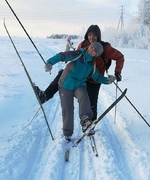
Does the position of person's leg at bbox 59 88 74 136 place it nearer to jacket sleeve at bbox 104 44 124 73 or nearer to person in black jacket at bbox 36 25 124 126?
person in black jacket at bbox 36 25 124 126

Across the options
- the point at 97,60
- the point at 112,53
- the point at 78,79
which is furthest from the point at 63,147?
the point at 112,53

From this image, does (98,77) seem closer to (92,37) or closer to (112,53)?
(112,53)

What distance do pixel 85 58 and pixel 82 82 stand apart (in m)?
0.45

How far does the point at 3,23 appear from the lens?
220 inches

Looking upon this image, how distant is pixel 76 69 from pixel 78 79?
198 mm

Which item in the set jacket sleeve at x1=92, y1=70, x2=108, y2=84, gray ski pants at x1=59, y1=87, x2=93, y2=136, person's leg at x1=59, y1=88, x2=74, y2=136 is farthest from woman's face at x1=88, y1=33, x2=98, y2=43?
person's leg at x1=59, y1=88, x2=74, y2=136

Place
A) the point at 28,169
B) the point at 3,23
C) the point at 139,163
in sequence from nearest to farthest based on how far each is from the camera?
1. the point at 28,169
2. the point at 139,163
3. the point at 3,23

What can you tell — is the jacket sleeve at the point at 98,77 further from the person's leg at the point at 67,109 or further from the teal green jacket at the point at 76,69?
the person's leg at the point at 67,109

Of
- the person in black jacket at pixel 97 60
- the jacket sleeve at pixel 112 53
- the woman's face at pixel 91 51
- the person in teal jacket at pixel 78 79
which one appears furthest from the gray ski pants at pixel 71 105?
the jacket sleeve at pixel 112 53

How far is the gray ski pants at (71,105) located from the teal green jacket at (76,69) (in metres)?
0.09

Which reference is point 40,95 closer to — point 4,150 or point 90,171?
point 4,150

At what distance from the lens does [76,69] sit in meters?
4.75

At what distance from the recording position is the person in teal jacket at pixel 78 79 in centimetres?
464

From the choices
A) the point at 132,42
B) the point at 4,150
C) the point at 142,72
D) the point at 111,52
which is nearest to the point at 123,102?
the point at 111,52
